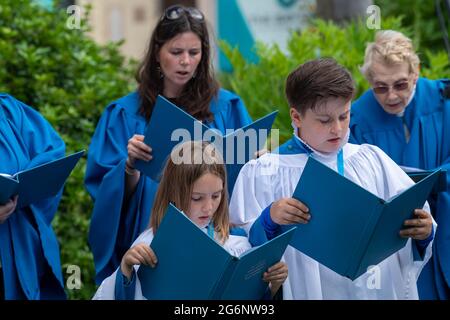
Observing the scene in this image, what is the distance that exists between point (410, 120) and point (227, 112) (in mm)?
870

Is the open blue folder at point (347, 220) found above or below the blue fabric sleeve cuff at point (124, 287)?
above

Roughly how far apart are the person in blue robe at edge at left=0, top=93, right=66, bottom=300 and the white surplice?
3.30ft

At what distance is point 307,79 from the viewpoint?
407 cm

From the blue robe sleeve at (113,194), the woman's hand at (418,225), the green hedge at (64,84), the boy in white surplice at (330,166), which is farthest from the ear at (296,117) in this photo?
the green hedge at (64,84)

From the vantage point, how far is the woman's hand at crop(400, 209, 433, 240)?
392cm

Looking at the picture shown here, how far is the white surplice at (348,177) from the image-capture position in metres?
4.10

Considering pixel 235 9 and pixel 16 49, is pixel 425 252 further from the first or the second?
pixel 235 9

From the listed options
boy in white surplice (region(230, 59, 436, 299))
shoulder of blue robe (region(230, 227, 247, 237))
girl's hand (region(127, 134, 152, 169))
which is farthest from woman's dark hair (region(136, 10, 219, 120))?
shoulder of blue robe (region(230, 227, 247, 237))

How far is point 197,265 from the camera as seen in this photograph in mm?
3619

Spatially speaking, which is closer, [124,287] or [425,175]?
[124,287]

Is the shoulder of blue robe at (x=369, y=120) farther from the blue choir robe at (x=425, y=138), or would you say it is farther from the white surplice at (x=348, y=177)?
the white surplice at (x=348, y=177)

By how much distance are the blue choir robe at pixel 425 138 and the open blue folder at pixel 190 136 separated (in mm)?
648

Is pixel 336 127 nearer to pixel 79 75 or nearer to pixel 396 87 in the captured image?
pixel 396 87

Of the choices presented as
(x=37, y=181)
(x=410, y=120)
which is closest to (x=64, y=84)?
(x=37, y=181)
